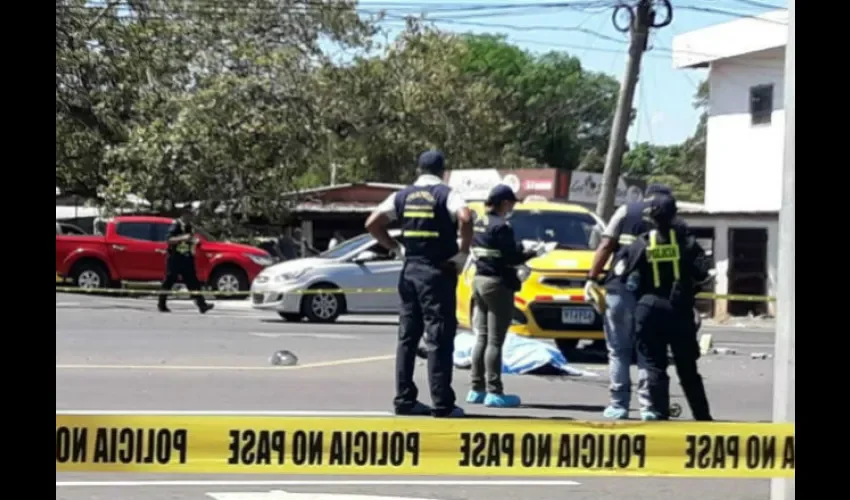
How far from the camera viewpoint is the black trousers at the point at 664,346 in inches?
364

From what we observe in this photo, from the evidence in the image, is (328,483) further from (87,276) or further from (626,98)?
(87,276)

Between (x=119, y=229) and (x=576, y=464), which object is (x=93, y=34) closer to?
(x=119, y=229)

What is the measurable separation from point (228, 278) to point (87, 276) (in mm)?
2964

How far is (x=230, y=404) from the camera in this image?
35.9ft

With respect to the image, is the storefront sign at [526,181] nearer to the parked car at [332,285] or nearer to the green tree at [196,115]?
the green tree at [196,115]

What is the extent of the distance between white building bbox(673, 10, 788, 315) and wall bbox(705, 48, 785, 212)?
23 mm

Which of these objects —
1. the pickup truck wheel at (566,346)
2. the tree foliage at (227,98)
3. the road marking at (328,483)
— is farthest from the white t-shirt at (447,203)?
the tree foliage at (227,98)

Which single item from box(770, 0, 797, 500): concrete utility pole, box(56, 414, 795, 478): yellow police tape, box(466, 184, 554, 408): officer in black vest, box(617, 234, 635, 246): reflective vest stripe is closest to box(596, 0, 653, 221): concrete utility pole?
box(466, 184, 554, 408): officer in black vest

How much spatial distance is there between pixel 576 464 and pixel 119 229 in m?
22.9

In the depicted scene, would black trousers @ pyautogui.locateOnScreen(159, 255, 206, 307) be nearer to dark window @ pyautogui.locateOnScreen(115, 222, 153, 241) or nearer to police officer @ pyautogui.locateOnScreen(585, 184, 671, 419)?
dark window @ pyautogui.locateOnScreen(115, 222, 153, 241)

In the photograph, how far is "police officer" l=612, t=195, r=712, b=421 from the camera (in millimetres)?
9250

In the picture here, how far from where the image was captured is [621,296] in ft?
31.9
